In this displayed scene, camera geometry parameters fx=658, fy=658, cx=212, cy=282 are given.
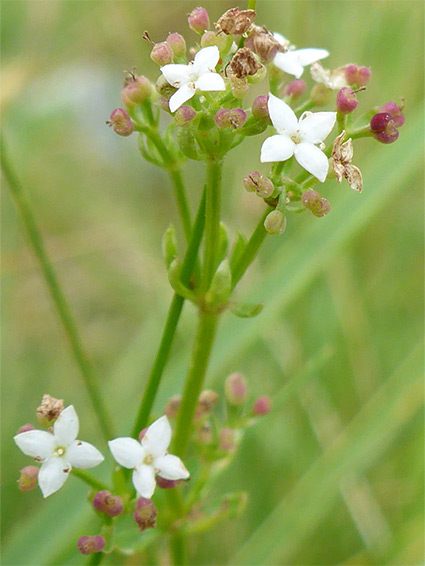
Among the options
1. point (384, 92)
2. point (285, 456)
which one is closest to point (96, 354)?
point (285, 456)

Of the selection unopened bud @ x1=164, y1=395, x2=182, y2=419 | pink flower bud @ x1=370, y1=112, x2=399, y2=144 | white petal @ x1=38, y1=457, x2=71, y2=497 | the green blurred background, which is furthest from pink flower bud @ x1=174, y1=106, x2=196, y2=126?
the green blurred background

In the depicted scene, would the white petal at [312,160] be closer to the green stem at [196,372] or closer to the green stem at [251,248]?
the green stem at [251,248]

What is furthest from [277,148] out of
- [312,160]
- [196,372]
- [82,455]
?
[82,455]

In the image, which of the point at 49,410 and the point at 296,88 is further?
the point at 296,88

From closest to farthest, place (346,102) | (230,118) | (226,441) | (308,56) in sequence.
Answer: (230,118)
(346,102)
(308,56)
(226,441)

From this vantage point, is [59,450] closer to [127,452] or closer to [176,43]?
[127,452]

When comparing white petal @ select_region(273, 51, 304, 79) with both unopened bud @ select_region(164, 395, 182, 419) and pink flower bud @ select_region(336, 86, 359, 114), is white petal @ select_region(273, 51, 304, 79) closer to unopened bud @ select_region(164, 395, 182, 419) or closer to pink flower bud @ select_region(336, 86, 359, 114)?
pink flower bud @ select_region(336, 86, 359, 114)

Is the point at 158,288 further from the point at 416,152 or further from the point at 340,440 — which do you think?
the point at 416,152
